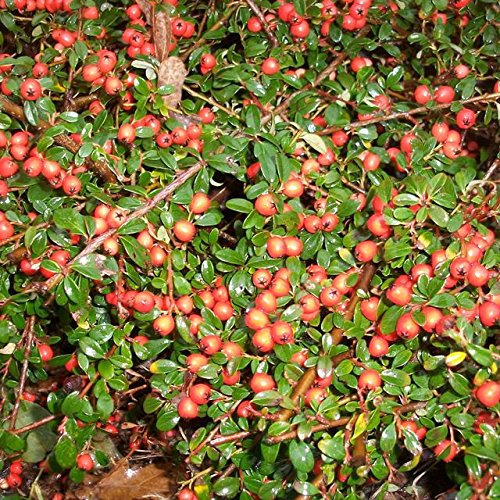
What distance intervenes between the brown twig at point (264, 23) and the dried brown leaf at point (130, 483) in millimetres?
1934

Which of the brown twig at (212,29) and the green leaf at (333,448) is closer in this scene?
the green leaf at (333,448)

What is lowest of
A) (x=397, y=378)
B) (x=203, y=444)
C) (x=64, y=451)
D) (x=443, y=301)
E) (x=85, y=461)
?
(x=85, y=461)

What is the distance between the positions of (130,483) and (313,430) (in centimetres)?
122

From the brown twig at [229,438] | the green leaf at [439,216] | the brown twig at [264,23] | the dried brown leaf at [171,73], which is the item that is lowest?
the brown twig at [229,438]

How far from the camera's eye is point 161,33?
2707mm

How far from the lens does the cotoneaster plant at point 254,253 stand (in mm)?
2059

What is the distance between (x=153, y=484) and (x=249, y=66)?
1.87 m

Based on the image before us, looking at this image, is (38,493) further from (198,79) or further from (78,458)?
(198,79)

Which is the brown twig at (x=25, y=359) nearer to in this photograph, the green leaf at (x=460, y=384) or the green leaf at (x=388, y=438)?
the green leaf at (x=388, y=438)

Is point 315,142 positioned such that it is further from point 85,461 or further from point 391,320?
point 85,461

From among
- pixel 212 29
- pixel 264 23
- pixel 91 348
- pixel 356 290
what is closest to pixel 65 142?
pixel 91 348

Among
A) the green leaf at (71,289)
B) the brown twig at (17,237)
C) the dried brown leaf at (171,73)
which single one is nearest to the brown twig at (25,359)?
the brown twig at (17,237)

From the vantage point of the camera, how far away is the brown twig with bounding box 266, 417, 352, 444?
1.93m

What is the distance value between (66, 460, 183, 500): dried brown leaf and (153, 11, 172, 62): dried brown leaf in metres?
1.77
